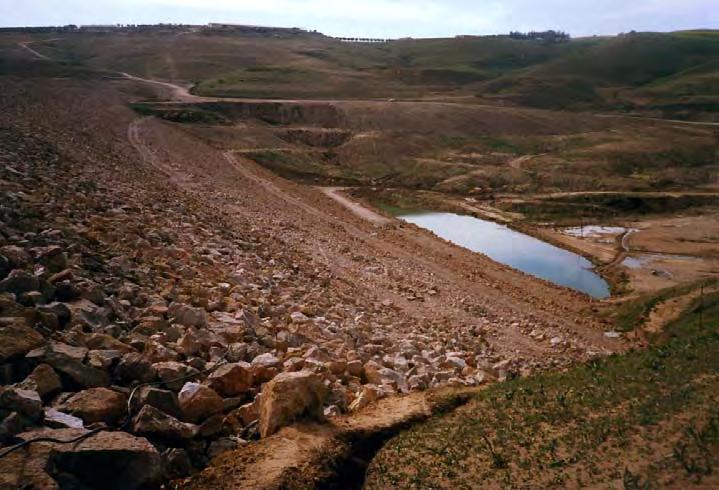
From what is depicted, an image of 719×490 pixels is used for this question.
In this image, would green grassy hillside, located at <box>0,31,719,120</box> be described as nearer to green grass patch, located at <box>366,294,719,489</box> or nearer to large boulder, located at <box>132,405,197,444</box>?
green grass patch, located at <box>366,294,719,489</box>

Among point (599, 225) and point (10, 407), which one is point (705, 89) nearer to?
point (599, 225)

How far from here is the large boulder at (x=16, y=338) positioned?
715 cm

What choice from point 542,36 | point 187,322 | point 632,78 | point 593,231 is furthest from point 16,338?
point 542,36

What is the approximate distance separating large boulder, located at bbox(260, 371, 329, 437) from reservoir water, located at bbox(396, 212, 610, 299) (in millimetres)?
23691

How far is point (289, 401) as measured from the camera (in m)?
7.79

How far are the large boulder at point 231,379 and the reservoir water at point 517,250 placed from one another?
2375 cm

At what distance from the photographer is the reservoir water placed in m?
31.5

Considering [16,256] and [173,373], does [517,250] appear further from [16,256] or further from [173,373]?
[173,373]

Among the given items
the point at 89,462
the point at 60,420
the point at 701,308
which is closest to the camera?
the point at 89,462

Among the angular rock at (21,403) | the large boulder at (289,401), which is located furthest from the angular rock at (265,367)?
the angular rock at (21,403)

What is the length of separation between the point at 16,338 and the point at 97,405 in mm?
1419

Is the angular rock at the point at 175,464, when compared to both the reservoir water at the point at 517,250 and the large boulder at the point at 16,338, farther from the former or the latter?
the reservoir water at the point at 517,250

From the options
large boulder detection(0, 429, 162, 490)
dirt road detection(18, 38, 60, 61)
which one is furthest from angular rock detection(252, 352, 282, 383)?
dirt road detection(18, 38, 60, 61)

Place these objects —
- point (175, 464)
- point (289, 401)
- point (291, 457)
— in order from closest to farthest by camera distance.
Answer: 1. point (175, 464)
2. point (291, 457)
3. point (289, 401)
